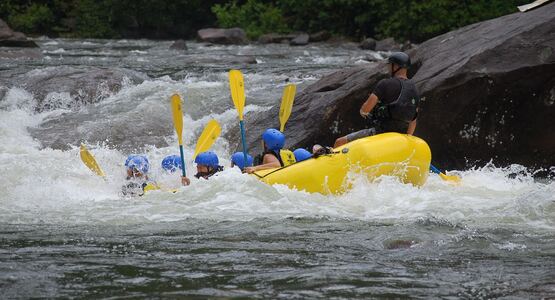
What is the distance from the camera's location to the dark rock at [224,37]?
76.0 ft

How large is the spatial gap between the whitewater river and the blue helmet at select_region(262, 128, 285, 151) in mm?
656

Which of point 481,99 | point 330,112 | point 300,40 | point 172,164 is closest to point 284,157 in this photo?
point 172,164

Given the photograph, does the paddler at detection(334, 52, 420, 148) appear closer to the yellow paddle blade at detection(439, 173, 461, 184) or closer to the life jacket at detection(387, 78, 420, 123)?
the life jacket at detection(387, 78, 420, 123)

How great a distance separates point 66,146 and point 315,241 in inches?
226

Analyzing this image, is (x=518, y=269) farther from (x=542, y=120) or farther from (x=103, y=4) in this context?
(x=103, y=4)

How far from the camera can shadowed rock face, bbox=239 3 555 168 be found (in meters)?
8.45

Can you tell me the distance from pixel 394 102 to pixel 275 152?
1.12m

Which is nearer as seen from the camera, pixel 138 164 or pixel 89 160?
pixel 138 164

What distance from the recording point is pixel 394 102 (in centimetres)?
747

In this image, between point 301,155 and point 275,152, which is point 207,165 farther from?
point 301,155

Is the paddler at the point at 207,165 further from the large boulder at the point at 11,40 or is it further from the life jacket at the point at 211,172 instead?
the large boulder at the point at 11,40

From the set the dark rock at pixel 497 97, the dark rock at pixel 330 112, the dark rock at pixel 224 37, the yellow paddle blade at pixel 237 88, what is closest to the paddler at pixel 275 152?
the yellow paddle blade at pixel 237 88

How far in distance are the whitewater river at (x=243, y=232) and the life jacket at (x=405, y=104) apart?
2.04 feet

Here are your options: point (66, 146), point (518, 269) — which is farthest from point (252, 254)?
point (66, 146)
